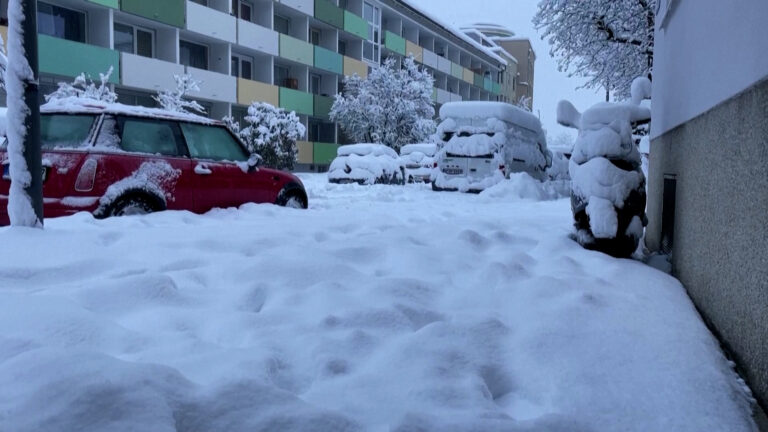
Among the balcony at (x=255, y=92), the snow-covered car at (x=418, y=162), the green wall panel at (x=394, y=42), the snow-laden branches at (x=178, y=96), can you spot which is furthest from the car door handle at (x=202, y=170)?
the green wall panel at (x=394, y=42)

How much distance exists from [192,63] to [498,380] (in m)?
26.9

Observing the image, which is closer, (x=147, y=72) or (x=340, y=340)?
(x=340, y=340)

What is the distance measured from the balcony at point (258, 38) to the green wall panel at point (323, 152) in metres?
5.47

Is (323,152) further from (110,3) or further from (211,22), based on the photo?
(110,3)

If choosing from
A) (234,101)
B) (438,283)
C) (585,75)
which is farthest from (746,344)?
(234,101)

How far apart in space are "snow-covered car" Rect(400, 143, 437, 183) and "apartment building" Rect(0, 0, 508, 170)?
8.66 metres

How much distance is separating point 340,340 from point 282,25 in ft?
105

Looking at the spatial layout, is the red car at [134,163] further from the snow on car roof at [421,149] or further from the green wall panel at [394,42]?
the green wall panel at [394,42]

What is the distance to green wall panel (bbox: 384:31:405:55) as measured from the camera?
40.0 metres

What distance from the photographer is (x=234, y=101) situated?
2727cm

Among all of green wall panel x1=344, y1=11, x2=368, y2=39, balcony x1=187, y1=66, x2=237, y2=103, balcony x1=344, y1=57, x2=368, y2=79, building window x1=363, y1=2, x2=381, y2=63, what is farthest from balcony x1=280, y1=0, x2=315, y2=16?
balcony x1=187, y1=66, x2=237, y2=103

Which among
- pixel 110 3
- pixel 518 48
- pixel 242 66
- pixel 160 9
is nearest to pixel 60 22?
pixel 110 3

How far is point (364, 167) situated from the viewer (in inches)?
710

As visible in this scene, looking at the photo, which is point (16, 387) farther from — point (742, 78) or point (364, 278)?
point (742, 78)
